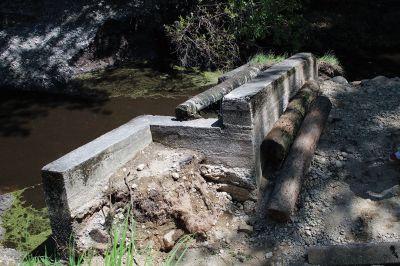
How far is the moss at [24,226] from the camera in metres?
4.80

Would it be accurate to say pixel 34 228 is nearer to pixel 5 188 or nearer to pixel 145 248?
pixel 5 188

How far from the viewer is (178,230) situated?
4.06m

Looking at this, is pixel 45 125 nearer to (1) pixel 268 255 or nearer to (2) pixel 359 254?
(1) pixel 268 255

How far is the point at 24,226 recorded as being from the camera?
201 inches

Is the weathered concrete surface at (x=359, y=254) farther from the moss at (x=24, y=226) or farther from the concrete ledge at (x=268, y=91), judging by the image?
the moss at (x=24, y=226)

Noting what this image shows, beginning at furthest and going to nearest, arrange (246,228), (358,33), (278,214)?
(358,33) < (246,228) < (278,214)

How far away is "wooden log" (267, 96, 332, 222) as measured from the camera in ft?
13.2

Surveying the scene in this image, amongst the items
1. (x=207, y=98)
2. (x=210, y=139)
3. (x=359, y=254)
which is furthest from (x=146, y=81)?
(x=359, y=254)

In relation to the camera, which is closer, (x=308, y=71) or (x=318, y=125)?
(x=318, y=125)

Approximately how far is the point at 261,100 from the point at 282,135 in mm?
418

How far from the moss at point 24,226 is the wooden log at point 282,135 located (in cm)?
242

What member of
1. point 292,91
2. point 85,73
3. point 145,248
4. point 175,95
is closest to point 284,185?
point 145,248

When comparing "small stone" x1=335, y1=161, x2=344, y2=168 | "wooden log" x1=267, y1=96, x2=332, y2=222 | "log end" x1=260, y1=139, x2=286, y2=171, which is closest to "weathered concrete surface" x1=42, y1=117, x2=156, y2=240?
"log end" x1=260, y1=139, x2=286, y2=171

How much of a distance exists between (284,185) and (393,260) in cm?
112
